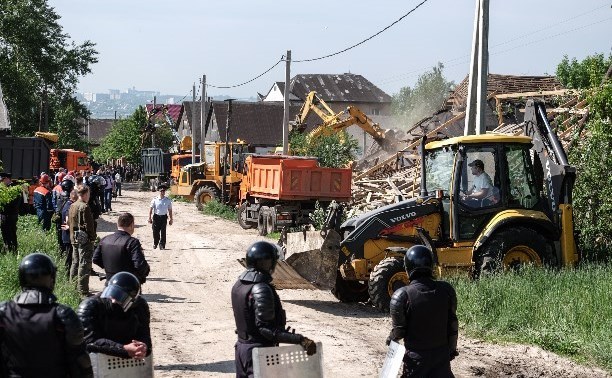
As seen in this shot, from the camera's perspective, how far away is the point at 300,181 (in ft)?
87.2

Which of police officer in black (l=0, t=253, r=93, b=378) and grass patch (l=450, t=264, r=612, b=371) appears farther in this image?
grass patch (l=450, t=264, r=612, b=371)

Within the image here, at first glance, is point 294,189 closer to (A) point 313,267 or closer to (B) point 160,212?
(B) point 160,212

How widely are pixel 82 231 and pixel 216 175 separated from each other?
Answer: 2298cm

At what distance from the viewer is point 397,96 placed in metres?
136

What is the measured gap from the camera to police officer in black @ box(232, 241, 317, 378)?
6730mm

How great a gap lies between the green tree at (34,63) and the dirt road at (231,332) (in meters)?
41.1

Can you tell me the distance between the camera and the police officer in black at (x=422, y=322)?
6.89 meters

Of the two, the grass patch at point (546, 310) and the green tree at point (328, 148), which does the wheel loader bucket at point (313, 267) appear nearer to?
the grass patch at point (546, 310)

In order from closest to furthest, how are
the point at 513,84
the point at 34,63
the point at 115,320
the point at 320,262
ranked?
1. the point at 115,320
2. the point at 320,262
3. the point at 513,84
4. the point at 34,63

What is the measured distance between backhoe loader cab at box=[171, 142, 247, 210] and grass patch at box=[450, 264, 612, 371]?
22.9 m

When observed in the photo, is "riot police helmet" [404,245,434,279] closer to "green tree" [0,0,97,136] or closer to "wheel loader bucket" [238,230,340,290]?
"wheel loader bucket" [238,230,340,290]

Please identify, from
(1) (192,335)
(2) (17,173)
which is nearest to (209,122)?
(2) (17,173)

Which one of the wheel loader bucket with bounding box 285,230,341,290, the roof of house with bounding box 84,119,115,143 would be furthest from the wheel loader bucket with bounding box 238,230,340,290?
the roof of house with bounding box 84,119,115,143

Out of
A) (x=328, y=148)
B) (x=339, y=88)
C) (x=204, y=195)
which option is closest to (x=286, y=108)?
(x=328, y=148)
